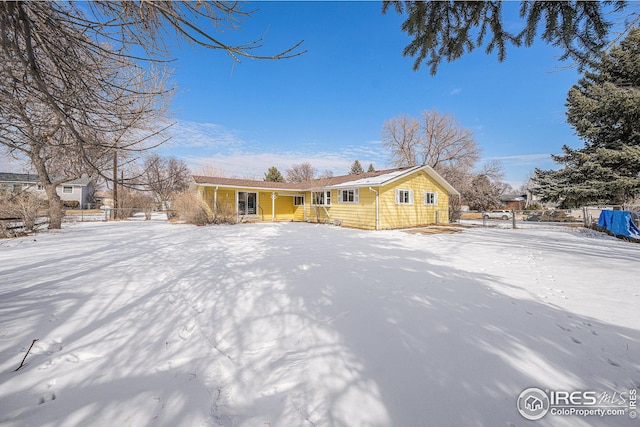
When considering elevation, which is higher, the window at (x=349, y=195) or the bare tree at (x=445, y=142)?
the bare tree at (x=445, y=142)

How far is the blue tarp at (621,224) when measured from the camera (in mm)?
9266

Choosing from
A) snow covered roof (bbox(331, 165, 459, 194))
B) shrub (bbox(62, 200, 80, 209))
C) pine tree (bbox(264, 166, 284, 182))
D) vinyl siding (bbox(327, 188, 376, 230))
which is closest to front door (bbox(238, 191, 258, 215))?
vinyl siding (bbox(327, 188, 376, 230))

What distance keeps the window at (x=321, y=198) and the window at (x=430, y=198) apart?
6214mm

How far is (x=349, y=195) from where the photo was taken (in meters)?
14.3

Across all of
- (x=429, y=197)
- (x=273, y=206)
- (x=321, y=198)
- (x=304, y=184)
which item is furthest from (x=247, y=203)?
(x=429, y=197)

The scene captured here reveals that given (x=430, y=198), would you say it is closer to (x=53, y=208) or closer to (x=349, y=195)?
(x=349, y=195)

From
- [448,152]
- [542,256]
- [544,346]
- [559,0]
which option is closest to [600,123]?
[448,152]

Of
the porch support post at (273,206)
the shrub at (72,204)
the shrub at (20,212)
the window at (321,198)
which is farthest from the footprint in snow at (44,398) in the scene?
the shrub at (72,204)

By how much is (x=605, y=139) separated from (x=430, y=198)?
933 cm

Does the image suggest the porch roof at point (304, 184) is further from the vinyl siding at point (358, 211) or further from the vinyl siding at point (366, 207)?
the vinyl siding at point (358, 211)

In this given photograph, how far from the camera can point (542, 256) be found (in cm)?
→ 605
